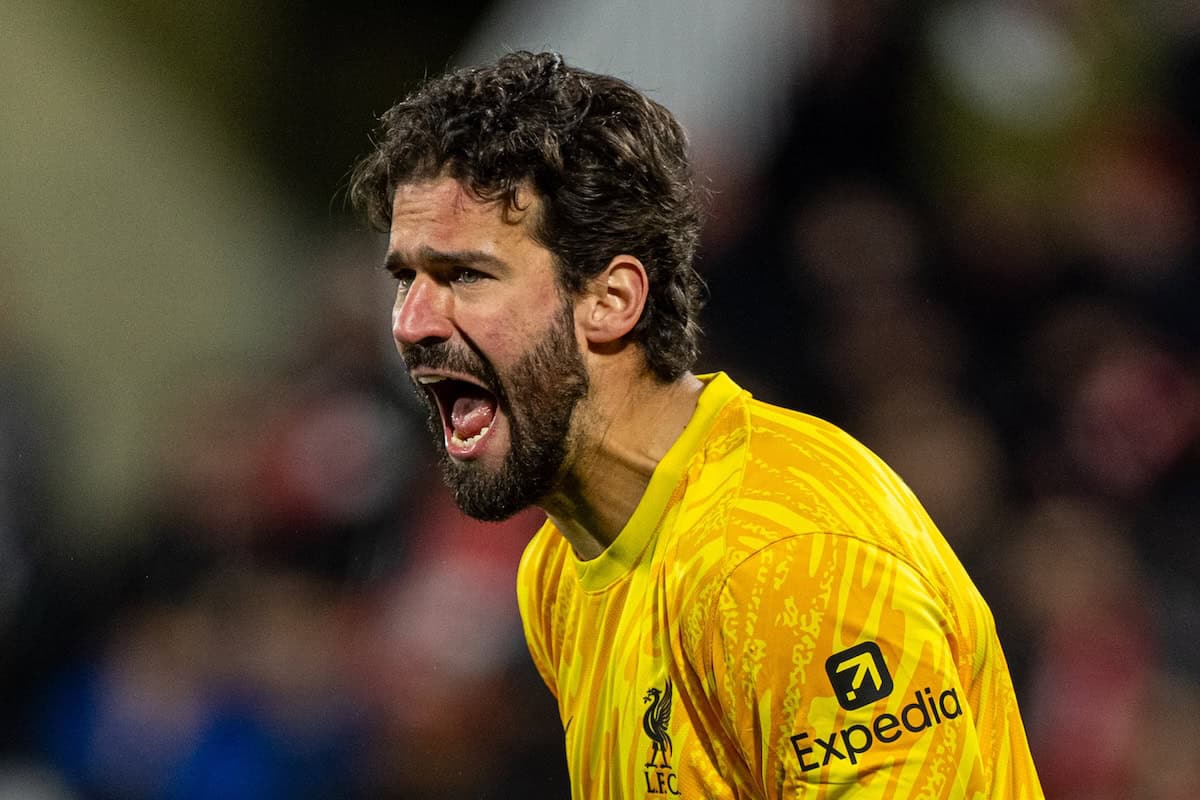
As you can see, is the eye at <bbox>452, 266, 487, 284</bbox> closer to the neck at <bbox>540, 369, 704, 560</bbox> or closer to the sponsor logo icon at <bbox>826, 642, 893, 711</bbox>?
the neck at <bbox>540, 369, 704, 560</bbox>

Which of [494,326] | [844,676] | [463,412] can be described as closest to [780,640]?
[844,676]

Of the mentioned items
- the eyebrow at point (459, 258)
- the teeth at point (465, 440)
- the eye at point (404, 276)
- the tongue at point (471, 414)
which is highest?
the eyebrow at point (459, 258)

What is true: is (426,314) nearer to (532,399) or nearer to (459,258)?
(459,258)

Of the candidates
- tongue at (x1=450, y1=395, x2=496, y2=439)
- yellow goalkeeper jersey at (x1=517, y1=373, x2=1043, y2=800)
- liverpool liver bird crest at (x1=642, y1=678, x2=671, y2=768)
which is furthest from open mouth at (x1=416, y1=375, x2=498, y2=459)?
liverpool liver bird crest at (x1=642, y1=678, x2=671, y2=768)

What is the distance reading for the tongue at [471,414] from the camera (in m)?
2.45

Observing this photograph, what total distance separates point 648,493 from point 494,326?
35cm

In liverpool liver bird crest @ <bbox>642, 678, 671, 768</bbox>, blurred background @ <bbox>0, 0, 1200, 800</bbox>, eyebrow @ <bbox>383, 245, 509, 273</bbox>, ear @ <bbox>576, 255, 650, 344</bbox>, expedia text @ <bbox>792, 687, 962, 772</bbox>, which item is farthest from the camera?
blurred background @ <bbox>0, 0, 1200, 800</bbox>

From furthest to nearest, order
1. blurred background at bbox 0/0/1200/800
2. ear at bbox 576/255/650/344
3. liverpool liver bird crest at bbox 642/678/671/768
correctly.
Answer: blurred background at bbox 0/0/1200/800 → ear at bbox 576/255/650/344 → liverpool liver bird crest at bbox 642/678/671/768

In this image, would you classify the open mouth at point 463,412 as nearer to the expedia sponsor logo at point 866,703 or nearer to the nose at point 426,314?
the nose at point 426,314

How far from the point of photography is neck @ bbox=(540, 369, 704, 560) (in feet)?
7.73

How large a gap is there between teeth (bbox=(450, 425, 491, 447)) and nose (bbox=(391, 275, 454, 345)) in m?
0.19

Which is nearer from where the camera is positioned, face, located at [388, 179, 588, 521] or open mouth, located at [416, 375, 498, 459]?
face, located at [388, 179, 588, 521]

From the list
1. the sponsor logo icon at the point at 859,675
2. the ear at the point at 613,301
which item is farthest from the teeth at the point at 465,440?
the sponsor logo icon at the point at 859,675

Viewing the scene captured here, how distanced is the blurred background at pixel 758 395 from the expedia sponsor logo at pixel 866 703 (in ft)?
8.47
